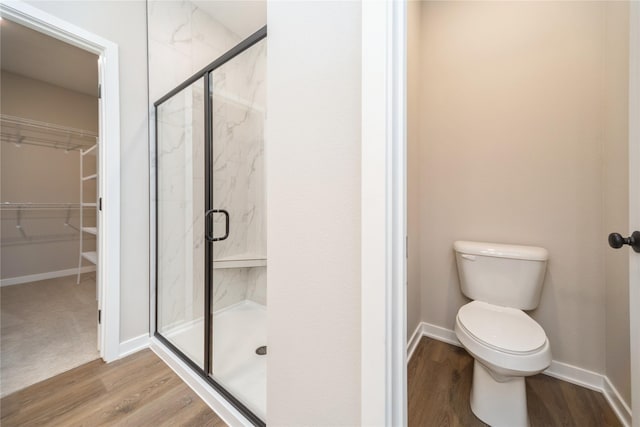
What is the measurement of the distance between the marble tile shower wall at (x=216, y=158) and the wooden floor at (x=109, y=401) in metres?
0.45

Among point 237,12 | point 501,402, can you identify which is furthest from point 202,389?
point 237,12

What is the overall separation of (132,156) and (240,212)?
836mm

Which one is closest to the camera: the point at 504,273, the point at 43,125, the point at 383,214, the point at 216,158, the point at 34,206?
the point at 383,214

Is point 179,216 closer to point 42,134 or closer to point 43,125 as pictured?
point 43,125

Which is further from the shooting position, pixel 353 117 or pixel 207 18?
pixel 207 18

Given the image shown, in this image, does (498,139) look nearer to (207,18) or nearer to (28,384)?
(207,18)

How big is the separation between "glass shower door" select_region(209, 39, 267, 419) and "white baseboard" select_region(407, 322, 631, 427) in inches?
47.5

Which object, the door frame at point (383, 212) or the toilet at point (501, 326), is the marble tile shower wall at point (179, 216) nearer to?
the door frame at point (383, 212)

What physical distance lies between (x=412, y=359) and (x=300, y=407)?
116cm

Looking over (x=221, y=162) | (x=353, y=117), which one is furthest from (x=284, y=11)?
(x=221, y=162)

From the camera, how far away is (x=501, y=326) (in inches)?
47.9

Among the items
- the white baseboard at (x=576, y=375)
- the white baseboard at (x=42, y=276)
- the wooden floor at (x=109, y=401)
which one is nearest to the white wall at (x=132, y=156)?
the wooden floor at (x=109, y=401)

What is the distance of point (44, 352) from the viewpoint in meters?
1.63

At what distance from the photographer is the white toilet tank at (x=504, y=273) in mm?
1399
